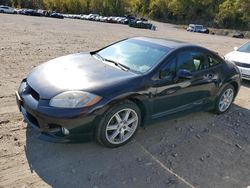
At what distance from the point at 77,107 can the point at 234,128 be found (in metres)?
3.13

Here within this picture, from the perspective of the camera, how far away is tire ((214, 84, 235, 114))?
578cm

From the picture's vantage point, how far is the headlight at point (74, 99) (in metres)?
3.75

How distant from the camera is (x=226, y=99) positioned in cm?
599

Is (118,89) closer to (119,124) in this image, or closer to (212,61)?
(119,124)

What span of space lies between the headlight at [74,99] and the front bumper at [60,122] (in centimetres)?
7

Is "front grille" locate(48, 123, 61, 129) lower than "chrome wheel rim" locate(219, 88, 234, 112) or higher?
higher

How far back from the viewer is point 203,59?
5348 millimetres

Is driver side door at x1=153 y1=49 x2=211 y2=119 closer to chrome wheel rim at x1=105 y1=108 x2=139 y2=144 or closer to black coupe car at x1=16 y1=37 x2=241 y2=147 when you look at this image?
black coupe car at x1=16 y1=37 x2=241 y2=147

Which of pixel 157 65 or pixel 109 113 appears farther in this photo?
pixel 157 65

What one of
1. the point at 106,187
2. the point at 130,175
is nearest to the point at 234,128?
the point at 130,175

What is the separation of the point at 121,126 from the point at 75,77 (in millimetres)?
959

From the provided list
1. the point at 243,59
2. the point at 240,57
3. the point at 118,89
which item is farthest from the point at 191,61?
the point at 240,57

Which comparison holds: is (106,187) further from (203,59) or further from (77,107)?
(203,59)

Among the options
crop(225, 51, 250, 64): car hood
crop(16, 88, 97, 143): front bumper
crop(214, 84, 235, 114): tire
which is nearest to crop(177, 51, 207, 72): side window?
crop(214, 84, 235, 114): tire
